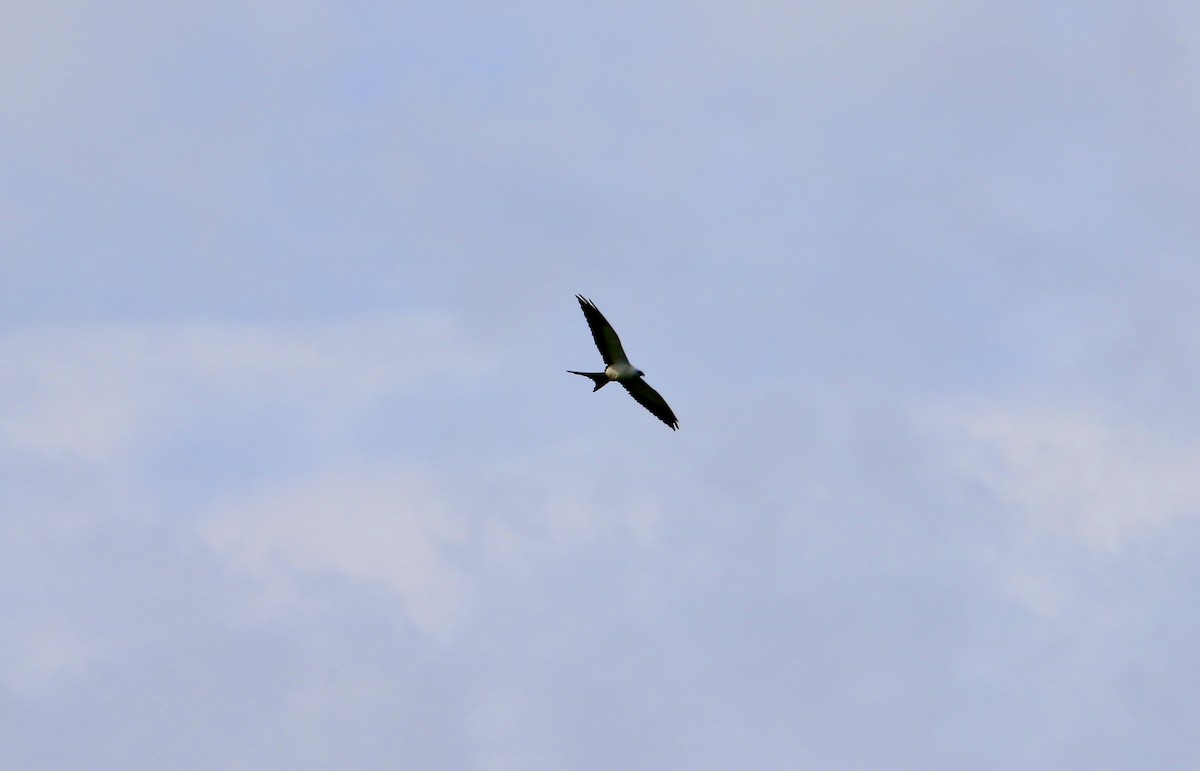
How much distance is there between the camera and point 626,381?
381 feet

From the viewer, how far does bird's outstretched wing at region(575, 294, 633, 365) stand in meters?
114

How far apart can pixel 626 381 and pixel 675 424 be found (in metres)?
3.62

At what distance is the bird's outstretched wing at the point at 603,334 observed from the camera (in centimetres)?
11362

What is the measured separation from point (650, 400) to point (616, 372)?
285 cm

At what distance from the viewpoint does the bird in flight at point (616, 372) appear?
373 feet

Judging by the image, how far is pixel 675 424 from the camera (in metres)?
118

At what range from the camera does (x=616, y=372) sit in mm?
115250

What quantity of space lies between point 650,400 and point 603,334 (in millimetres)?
4808

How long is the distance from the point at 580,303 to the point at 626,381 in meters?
4.37

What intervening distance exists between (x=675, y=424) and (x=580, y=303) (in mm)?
7908

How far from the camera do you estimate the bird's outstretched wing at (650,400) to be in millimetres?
116438

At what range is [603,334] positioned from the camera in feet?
374

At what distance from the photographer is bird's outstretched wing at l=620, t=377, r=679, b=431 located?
382 ft

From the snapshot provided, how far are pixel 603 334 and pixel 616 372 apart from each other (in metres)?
2.07
